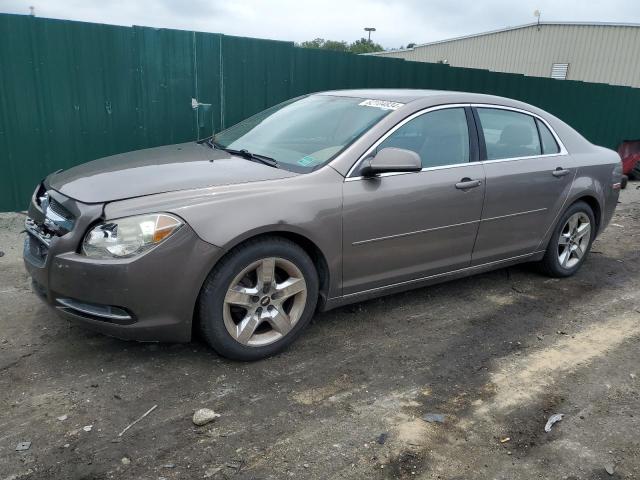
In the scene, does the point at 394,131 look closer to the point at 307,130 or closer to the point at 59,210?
the point at 307,130

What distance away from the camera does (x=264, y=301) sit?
3379 mm

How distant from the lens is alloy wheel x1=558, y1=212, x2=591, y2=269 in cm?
518

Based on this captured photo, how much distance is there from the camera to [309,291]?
3541 millimetres

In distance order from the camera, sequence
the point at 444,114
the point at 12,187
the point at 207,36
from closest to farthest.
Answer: the point at 444,114 → the point at 12,187 → the point at 207,36

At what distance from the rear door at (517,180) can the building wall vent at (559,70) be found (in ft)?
68.4

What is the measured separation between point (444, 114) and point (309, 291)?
1744mm

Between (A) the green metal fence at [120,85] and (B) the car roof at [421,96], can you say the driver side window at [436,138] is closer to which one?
(B) the car roof at [421,96]

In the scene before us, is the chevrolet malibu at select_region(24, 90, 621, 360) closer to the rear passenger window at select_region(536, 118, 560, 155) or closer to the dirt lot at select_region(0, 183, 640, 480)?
the rear passenger window at select_region(536, 118, 560, 155)

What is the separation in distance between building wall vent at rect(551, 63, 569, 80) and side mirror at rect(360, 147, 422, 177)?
22538mm

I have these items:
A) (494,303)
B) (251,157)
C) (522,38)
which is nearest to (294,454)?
(251,157)

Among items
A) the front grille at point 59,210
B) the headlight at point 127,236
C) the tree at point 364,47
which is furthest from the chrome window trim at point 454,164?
the tree at point 364,47

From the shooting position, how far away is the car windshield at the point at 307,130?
3.79 metres

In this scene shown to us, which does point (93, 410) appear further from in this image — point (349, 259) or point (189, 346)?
point (349, 259)

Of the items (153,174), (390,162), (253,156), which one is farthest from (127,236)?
(390,162)
